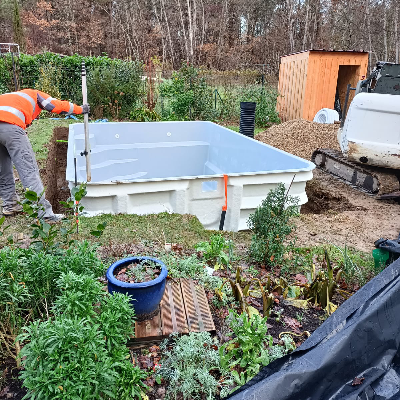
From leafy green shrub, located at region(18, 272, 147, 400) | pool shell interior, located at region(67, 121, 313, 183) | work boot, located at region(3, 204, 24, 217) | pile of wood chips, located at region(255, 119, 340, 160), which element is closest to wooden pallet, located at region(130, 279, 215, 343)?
leafy green shrub, located at region(18, 272, 147, 400)

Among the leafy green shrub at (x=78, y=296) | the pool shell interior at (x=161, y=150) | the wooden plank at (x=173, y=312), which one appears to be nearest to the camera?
the leafy green shrub at (x=78, y=296)

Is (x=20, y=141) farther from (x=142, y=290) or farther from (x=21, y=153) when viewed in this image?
(x=142, y=290)

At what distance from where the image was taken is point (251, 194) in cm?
500

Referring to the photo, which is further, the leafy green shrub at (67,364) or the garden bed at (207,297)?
the garden bed at (207,297)

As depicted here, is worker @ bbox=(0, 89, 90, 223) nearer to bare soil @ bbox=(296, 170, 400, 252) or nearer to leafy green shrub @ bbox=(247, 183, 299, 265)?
leafy green shrub @ bbox=(247, 183, 299, 265)

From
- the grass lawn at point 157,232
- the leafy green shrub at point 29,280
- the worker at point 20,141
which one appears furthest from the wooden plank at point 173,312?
the worker at point 20,141

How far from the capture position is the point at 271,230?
3.45 m

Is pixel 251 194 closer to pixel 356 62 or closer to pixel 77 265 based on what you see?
pixel 77 265

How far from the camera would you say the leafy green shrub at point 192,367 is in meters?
1.99

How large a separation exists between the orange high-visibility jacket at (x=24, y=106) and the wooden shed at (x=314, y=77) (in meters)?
8.32

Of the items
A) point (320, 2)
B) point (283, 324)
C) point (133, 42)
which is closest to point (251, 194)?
point (283, 324)

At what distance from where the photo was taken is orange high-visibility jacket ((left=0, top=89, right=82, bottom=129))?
4047 mm

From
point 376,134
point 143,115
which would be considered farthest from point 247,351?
point 143,115

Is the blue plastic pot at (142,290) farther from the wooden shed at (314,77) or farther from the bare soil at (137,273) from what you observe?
the wooden shed at (314,77)
